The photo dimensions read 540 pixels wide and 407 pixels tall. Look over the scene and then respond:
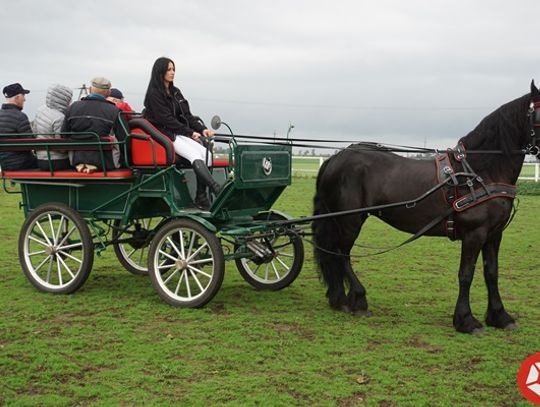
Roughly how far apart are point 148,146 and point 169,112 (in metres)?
0.40

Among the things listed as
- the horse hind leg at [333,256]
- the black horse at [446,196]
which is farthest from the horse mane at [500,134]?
the horse hind leg at [333,256]

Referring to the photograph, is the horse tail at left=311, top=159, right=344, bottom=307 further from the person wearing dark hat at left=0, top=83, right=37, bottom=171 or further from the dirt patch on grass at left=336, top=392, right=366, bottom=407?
the person wearing dark hat at left=0, top=83, right=37, bottom=171

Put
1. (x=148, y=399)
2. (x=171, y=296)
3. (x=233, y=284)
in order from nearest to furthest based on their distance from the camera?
(x=148, y=399) < (x=171, y=296) < (x=233, y=284)

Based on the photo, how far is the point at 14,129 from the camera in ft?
26.0

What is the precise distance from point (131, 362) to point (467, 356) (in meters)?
2.57

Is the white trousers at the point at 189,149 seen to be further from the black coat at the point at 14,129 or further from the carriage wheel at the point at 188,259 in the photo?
the black coat at the point at 14,129

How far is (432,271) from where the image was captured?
9.18m

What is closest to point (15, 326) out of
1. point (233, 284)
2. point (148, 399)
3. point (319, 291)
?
point (148, 399)

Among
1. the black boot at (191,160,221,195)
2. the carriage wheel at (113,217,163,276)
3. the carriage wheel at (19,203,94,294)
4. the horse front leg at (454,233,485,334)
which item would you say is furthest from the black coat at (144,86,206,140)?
the horse front leg at (454,233,485,334)

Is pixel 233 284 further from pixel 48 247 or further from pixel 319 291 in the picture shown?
pixel 48 247

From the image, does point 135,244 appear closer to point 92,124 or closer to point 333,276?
point 92,124

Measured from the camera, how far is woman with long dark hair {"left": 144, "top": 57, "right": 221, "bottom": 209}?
23.3ft

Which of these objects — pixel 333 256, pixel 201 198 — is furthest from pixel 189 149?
pixel 333 256

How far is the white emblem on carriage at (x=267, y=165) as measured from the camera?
281 inches
